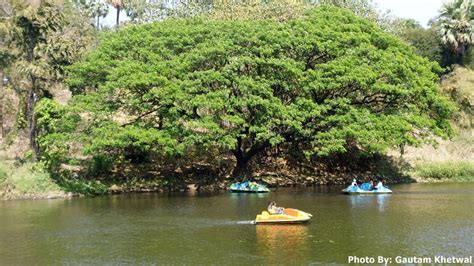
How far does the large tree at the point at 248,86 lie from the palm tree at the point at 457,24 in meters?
17.0

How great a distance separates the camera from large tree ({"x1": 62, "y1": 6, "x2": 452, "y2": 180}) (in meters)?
43.4

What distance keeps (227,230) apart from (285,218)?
136 inches

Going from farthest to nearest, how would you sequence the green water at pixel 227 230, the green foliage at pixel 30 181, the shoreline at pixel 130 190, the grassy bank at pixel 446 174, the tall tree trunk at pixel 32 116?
the grassy bank at pixel 446 174
the tall tree trunk at pixel 32 116
the green foliage at pixel 30 181
the shoreline at pixel 130 190
the green water at pixel 227 230

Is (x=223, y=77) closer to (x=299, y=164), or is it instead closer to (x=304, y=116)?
(x=304, y=116)

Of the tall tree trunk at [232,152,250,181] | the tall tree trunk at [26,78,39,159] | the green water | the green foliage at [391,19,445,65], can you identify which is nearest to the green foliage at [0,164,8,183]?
the green water

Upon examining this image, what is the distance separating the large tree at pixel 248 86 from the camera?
43438 mm

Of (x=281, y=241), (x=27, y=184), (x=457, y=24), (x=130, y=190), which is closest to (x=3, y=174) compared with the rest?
(x=27, y=184)

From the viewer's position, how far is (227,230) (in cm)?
2855

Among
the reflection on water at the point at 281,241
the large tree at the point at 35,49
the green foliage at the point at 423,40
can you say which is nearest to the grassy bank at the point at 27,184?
the large tree at the point at 35,49

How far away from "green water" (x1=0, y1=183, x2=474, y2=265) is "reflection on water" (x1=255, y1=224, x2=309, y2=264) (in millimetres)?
44

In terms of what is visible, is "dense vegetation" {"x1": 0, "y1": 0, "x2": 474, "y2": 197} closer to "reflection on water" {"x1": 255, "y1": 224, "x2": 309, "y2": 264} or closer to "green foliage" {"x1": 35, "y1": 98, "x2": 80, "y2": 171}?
"green foliage" {"x1": 35, "y1": 98, "x2": 80, "y2": 171}

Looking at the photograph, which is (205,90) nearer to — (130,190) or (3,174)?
(130,190)

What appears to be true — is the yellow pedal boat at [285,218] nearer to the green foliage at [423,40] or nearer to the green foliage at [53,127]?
the green foliage at [53,127]

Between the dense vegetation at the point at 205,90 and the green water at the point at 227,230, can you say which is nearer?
the green water at the point at 227,230
